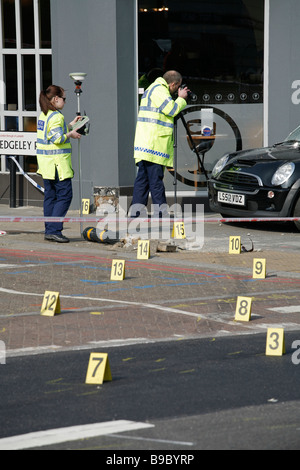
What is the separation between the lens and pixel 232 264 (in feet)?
34.3

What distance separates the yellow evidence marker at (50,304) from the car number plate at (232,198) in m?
5.45

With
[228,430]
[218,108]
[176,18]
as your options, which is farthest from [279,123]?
[228,430]

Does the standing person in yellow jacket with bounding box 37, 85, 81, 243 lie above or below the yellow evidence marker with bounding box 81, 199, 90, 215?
above

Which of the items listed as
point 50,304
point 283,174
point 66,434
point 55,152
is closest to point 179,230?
point 283,174

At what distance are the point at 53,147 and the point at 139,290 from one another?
342 centimetres

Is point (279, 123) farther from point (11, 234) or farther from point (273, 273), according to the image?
point (273, 273)

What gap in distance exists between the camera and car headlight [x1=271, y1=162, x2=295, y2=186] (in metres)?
12.6

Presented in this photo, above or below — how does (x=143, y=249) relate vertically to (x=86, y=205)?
above

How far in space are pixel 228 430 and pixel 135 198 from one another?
7.96m

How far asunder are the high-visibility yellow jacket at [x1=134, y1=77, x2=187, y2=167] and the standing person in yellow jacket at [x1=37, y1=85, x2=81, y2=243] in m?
1.11

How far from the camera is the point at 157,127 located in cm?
1263

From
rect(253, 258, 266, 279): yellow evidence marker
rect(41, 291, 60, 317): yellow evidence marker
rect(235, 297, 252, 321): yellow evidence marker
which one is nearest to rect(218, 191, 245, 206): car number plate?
rect(253, 258, 266, 279): yellow evidence marker

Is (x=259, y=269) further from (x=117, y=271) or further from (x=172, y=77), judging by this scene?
(x=172, y=77)

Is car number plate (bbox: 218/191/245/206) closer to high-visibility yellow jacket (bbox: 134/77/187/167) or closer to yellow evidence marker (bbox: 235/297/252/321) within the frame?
high-visibility yellow jacket (bbox: 134/77/187/167)
